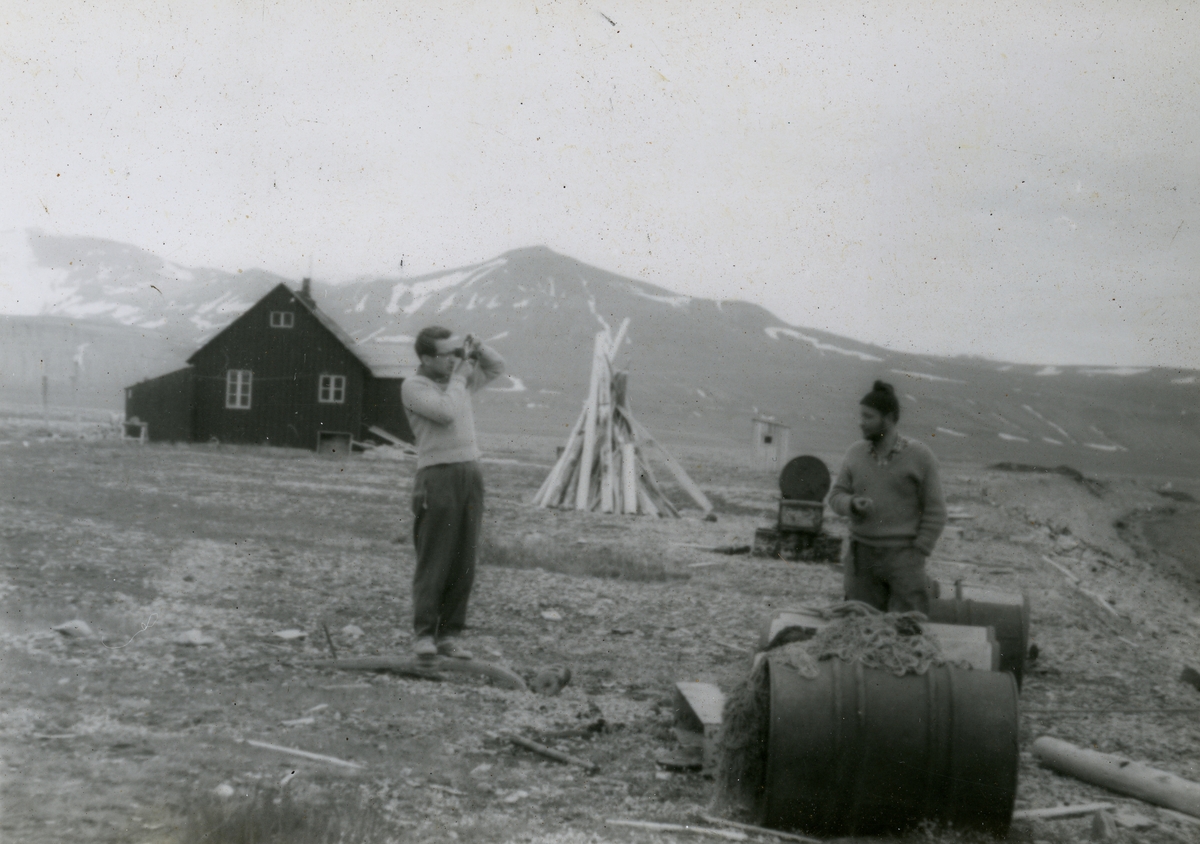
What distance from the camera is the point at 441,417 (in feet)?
20.4

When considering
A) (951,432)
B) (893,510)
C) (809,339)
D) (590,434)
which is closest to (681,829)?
(893,510)

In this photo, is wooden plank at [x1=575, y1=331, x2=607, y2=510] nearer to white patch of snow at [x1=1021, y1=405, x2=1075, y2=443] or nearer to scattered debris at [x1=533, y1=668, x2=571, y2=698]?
scattered debris at [x1=533, y1=668, x2=571, y2=698]

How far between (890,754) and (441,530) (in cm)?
299

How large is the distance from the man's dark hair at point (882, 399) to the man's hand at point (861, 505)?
1.51 ft

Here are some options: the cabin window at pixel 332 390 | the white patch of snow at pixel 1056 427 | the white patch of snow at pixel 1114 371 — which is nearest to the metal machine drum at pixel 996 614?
the cabin window at pixel 332 390

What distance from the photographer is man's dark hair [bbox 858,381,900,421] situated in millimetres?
5793

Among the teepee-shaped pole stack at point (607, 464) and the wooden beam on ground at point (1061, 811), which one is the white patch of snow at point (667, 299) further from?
the wooden beam on ground at point (1061, 811)

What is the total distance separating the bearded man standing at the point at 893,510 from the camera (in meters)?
5.88

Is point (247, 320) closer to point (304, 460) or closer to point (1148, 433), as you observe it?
point (304, 460)

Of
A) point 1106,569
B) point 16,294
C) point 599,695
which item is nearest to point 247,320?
point 1106,569

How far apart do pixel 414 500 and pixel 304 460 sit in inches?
887

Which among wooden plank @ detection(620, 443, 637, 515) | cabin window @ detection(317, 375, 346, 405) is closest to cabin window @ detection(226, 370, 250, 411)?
cabin window @ detection(317, 375, 346, 405)

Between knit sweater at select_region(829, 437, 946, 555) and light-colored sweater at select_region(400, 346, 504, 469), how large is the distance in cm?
210

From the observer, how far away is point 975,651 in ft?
16.1
